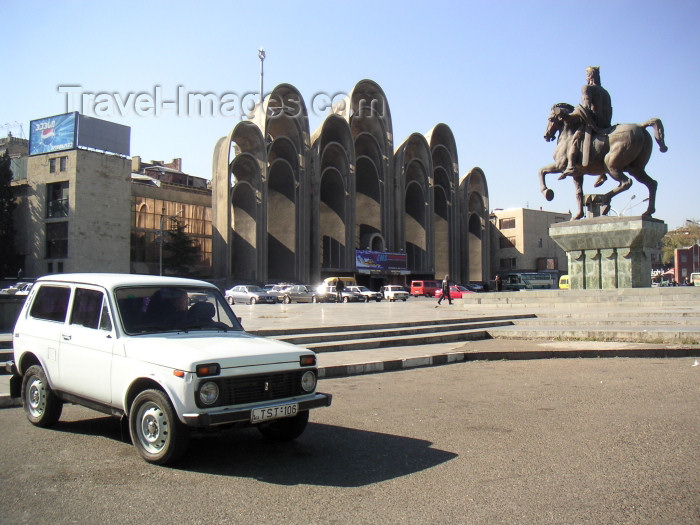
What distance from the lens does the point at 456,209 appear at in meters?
81.4

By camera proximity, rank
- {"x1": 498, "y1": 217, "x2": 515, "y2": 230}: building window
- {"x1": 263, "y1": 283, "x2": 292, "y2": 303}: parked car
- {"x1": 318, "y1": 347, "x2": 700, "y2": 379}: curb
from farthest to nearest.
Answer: {"x1": 498, "y1": 217, "x2": 515, "y2": 230}: building window < {"x1": 263, "y1": 283, "x2": 292, "y2": 303}: parked car < {"x1": 318, "y1": 347, "x2": 700, "y2": 379}: curb

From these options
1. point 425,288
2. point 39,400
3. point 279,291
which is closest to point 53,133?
point 279,291

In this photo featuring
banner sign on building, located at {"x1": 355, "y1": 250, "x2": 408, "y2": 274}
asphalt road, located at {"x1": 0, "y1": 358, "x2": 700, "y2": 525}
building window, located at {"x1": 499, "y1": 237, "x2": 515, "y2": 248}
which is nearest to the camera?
asphalt road, located at {"x1": 0, "y1": 358, "x2": 700, "y2": 525}

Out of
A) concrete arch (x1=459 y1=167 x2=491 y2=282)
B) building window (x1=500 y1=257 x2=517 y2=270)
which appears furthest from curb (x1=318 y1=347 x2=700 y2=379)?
building window (x1=500 y1=257 x2=517 y2=270)

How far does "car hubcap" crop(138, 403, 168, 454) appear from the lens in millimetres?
5262

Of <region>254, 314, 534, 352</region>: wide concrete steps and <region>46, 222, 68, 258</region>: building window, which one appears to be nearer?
<region>254, 314, 534, 352</region>: wide concrete steps

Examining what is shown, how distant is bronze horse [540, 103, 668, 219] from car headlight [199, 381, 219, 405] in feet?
62.7

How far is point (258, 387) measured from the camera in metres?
5.47

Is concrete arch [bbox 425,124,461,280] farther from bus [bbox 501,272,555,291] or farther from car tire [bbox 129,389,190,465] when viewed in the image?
car tire [bbox 129,389,190,465]

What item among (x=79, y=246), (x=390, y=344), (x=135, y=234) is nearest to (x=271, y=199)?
(x=135, y=234)

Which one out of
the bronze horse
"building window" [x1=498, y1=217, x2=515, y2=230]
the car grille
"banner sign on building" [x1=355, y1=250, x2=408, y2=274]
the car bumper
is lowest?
the car bumper

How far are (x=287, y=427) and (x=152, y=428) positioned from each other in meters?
1.33

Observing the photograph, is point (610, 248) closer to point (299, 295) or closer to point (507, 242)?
point (299, 295)

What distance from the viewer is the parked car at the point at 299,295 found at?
46.3m
